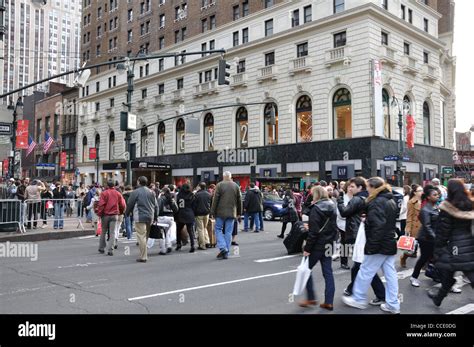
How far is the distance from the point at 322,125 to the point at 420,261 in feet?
84.3

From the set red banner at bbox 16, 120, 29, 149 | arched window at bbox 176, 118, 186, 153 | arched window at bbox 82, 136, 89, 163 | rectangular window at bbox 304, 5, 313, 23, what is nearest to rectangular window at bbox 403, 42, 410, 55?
rectangular window at bbox 304, 5, 313, 23

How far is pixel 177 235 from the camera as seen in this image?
40.3 feet

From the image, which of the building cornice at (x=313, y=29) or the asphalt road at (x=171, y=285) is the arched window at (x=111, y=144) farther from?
the asphalt road at (x=171, y=285)

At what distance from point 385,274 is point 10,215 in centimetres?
1251

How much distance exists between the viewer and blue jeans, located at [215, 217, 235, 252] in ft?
34.9

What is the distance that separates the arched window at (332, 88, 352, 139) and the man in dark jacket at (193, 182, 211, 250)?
21.5 m

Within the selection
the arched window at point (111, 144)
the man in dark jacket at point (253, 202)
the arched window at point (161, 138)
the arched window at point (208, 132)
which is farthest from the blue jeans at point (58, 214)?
the arched window at point (111, 144)

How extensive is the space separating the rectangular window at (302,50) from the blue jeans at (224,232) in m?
26.3

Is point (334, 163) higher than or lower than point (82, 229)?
higher

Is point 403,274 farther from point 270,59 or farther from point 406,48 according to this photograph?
point 270,59

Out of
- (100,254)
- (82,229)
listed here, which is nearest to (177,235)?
(100,254)

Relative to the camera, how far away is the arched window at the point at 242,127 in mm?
38619
